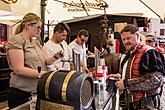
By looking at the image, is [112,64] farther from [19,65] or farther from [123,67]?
[19,65]

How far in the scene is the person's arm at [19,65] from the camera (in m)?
1.99

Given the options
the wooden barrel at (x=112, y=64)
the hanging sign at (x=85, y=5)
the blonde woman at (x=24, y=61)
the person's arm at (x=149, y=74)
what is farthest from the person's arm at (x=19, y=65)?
the hanging sign at (x=85, y=5)

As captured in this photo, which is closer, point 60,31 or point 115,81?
point 115,81

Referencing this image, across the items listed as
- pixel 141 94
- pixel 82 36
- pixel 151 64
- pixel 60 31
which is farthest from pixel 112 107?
pixel 82 36

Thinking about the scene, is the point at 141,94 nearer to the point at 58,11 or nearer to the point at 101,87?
the point at 101,87

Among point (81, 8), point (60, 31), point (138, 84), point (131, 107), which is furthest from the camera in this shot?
point (81, 8)

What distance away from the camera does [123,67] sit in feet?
8.46

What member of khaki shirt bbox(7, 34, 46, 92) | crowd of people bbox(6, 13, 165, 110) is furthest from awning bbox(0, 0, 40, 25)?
khaki shirt bbox(7, 34, 46, 92)

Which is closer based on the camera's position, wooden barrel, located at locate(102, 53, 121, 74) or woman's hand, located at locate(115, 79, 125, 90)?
woman's hand, located at locate(115, 79, 125, 90)

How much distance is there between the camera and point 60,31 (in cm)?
306

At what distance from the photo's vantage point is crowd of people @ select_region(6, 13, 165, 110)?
2.05m

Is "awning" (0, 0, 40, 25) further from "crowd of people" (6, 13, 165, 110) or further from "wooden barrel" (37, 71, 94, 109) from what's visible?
"wooden barrel" (37, 71, 94, 109)

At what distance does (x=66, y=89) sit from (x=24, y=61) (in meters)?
0.98

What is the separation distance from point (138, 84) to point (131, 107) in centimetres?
32
